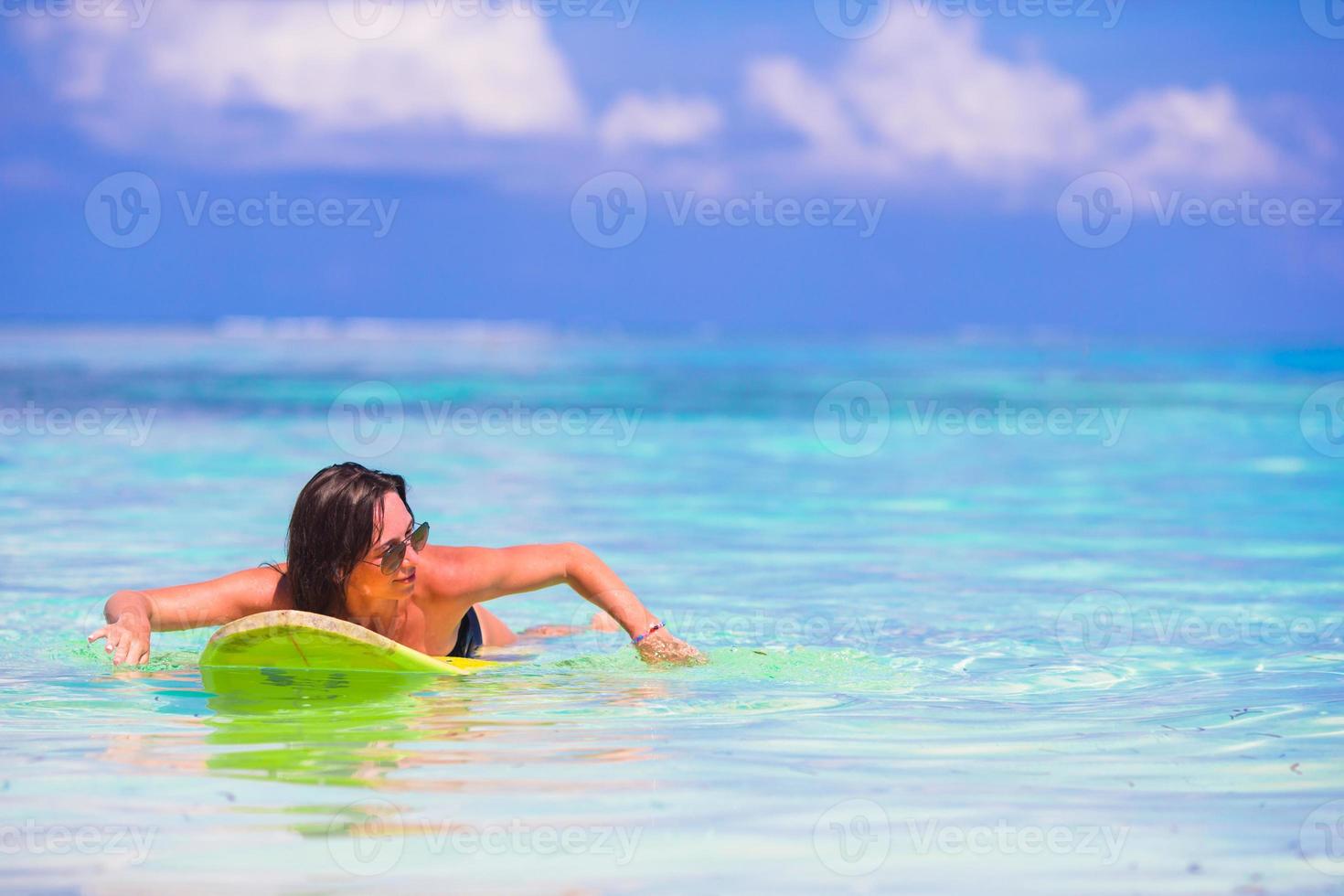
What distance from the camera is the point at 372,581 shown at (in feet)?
16.8

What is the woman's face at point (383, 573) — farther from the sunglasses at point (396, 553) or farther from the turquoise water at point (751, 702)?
the turquoise water at point (751, 702)

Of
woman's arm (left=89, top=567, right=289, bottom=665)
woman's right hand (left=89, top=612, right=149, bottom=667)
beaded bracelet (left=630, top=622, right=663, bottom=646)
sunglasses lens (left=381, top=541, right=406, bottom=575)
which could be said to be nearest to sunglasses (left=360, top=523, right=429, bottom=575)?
sunglasses lens (left=381, top=541, right=406, bottom=575)

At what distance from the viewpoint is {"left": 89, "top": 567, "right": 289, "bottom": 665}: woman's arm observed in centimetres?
467

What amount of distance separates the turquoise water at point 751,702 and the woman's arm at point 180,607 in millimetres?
268

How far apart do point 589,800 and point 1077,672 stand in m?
2.80

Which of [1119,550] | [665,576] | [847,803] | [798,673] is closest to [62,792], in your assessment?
[847,803]

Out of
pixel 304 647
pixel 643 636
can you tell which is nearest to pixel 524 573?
pixel 643 636

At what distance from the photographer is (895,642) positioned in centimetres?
689

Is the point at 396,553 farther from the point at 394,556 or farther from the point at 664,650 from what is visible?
the point at 664,650

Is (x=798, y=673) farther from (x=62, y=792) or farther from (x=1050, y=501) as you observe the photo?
(x=1050, y=501)

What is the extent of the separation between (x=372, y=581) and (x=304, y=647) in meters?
0.33

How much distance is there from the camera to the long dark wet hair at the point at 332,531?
502 cm

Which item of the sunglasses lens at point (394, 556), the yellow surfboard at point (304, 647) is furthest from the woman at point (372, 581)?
the yellow surfboard at point (304, 647)

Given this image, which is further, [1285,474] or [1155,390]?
[1155,390]
